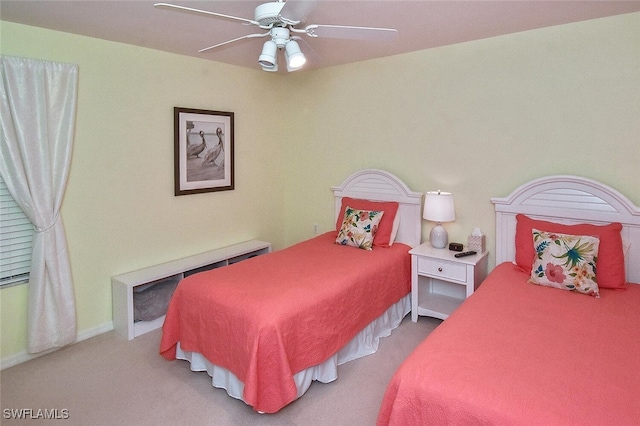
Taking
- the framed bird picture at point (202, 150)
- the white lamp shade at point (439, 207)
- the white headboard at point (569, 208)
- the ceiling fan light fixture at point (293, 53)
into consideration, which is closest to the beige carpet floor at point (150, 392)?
the white lamp shade at point (439, 207)

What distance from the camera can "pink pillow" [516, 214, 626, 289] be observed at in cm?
253

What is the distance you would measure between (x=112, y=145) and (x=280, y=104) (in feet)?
6.60

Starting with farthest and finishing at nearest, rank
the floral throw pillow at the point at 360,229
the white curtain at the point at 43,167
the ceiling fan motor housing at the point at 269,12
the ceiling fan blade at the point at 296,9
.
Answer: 1. the floral throw pillow at the point at 360,229
2. the white curtain at the point at 43,167
3. the ceiling fan motor housing at the point at 269,12
4. the ceiling fan blade at the point at 296,9

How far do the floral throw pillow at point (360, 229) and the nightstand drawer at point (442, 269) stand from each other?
0.47 meters

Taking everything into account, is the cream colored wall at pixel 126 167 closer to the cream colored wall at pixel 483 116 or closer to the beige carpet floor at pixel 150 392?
the beige carpet floor at pixel 150 392

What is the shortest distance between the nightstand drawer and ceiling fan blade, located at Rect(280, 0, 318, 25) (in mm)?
2156

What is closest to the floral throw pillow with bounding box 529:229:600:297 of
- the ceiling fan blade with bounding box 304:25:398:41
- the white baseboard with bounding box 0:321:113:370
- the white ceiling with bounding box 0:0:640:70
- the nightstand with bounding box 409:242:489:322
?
the nightstand with bounding box 409:242:489:322

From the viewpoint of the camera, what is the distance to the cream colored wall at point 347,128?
2.80 metres

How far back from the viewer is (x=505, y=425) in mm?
1353

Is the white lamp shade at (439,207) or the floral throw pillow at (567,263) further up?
the white lamp shade at (439,207)

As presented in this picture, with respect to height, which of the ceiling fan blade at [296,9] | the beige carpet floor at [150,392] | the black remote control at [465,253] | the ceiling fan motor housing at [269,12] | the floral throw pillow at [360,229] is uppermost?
the ceiling fan motor housing at [269,12]

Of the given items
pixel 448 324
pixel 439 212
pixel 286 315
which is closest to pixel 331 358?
pixel 286 315

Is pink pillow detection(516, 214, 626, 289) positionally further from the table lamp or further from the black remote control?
the table lamp

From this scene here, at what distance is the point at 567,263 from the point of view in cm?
253
